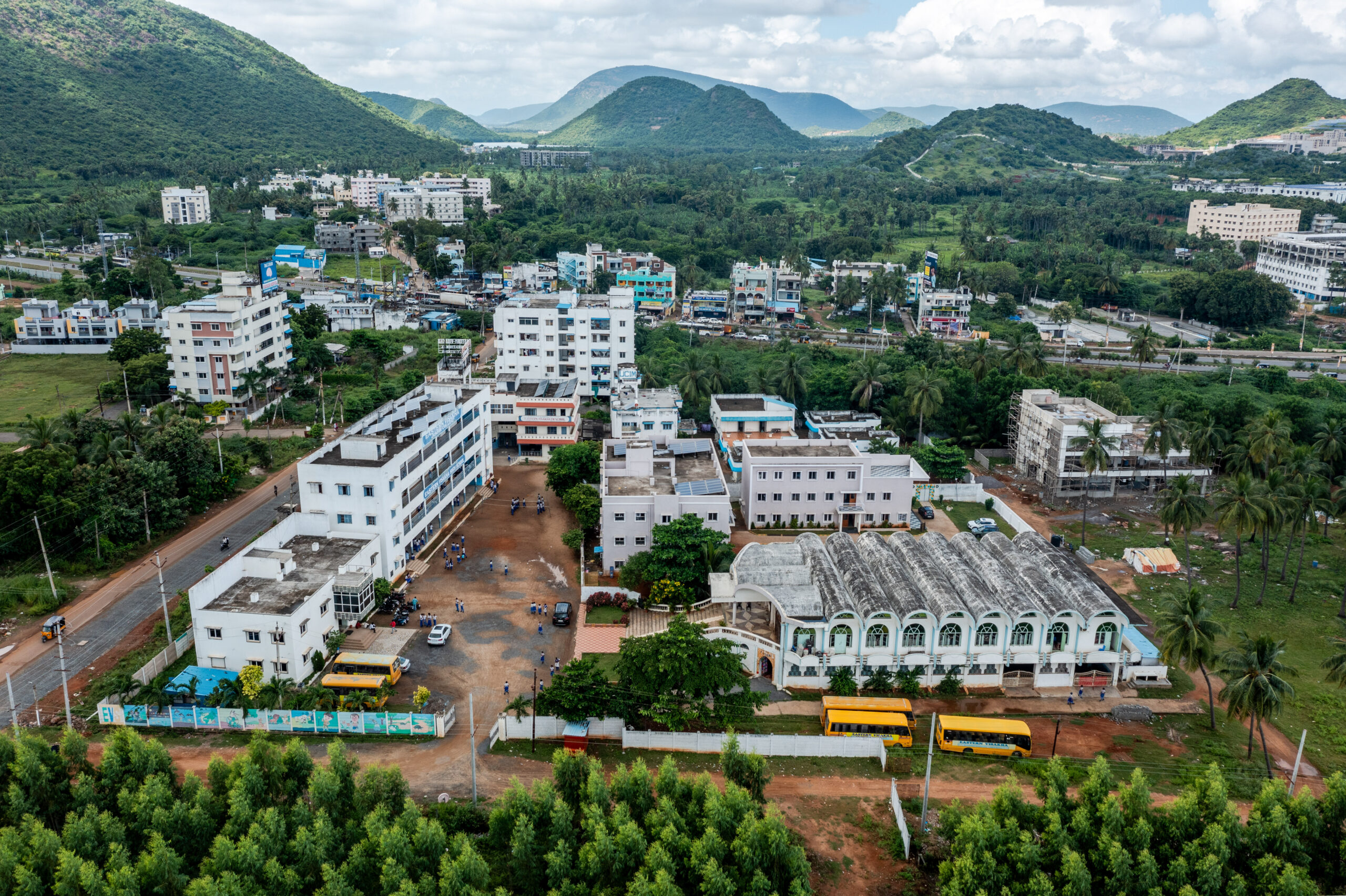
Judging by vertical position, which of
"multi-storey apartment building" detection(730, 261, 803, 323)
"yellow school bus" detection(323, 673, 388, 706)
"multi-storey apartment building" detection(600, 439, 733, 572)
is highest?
"multi-storey apartment building" detection(730, 261, 803, 323)

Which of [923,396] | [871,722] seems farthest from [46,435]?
[923,396]

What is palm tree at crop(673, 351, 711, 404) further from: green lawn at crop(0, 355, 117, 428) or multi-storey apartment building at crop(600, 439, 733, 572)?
green lawn at crop(0, 355, 117, 428)

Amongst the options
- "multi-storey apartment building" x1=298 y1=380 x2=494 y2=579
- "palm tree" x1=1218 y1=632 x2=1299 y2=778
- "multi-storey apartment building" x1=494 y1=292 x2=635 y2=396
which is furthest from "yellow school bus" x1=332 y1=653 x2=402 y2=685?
"multi-storey apartment building" x1=494 y1=292 x2=635 y2=396

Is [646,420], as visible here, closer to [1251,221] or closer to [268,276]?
[268,276]

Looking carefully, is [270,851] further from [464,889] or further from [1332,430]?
[1332,430]

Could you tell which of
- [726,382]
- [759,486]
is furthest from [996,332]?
[759,486]

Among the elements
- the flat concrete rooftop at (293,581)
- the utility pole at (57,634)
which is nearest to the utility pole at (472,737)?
the flat concrete rooftop at (293,581)
